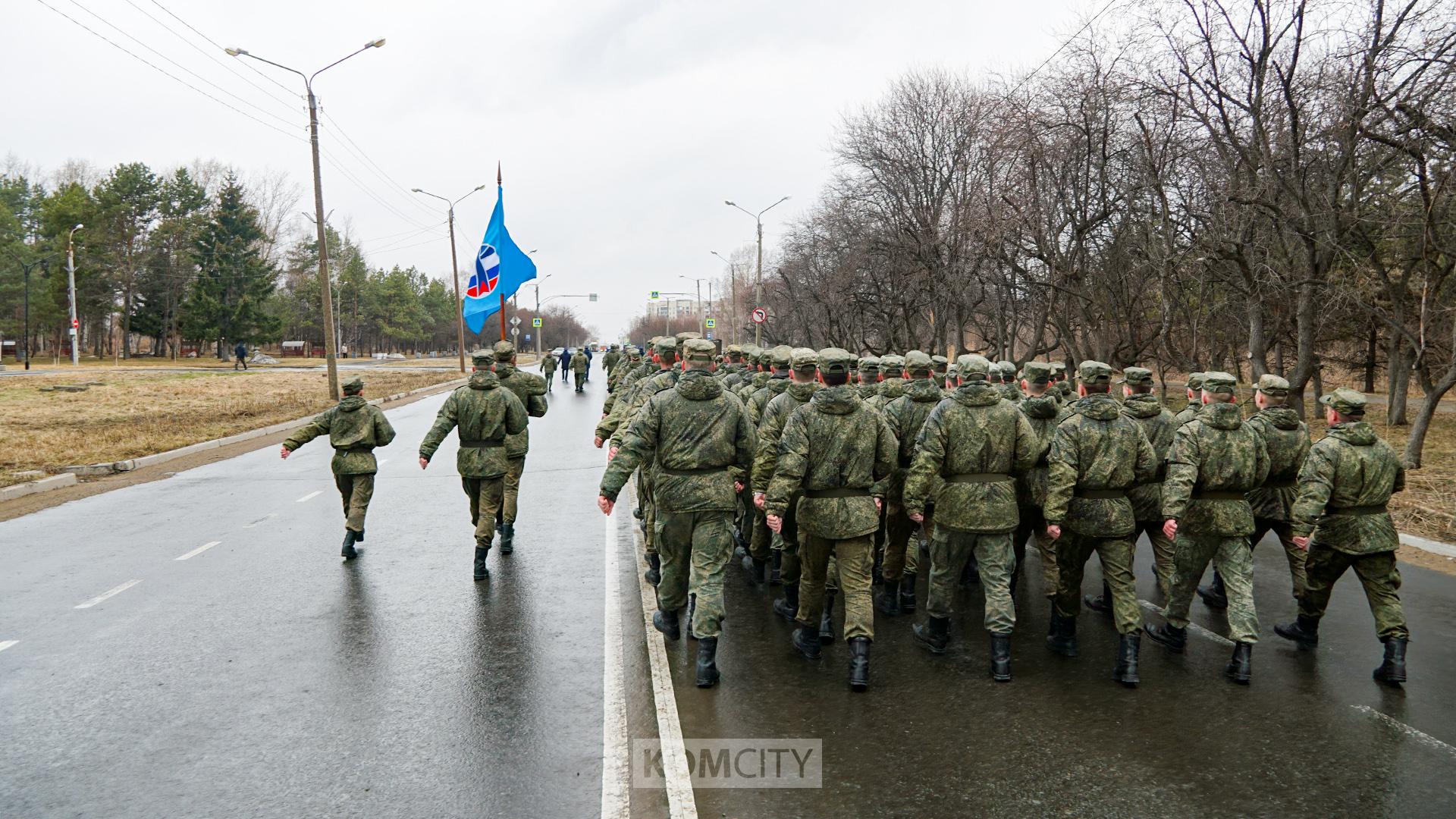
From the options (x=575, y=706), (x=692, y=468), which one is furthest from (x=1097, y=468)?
(x=575, y=706)

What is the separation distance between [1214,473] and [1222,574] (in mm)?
661

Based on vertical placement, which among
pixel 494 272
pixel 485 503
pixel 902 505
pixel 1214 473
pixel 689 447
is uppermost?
pixel 494 272

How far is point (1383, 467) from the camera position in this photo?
570cm

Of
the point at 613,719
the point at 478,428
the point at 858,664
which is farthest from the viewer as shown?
the point at 478,428

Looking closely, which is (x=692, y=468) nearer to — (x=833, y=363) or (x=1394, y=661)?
(x=833, y=363)

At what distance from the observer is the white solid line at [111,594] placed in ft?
23.0

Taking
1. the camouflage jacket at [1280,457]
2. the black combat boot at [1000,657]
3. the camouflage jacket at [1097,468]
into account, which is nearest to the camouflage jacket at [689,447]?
the black combat boot at [1000,657]

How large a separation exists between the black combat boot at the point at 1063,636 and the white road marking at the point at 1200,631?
1.72 ft

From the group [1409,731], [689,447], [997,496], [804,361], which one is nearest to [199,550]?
[689,447]

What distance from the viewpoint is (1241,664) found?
5.41m

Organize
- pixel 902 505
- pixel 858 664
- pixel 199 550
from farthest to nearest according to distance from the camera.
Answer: pixel 199 550 → pixel 902 505 → pixel 858 664

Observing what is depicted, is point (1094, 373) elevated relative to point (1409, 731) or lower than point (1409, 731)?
elevated

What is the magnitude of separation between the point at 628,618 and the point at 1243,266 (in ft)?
41.3

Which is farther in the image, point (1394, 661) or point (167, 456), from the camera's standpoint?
point (167, 456)
